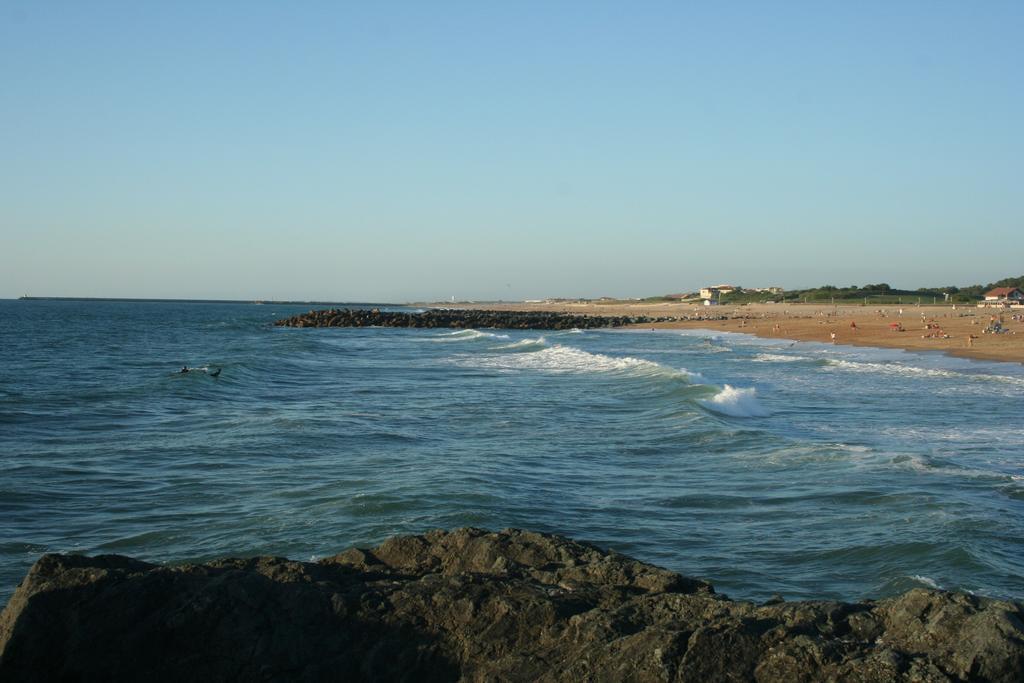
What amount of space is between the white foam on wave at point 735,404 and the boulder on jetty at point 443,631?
50.1ft

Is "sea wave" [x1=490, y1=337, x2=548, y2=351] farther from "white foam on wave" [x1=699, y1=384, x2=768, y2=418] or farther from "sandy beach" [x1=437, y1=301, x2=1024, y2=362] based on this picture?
"white foam on wave" [x1=699, y1=384, x2=768, y2=418]

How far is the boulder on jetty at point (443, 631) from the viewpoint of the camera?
4840 millimetres

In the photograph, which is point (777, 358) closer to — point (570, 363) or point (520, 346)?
point (570, 363)

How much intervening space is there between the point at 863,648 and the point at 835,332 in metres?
53.8

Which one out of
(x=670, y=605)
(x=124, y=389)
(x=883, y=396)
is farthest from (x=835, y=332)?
(x=670, y=605)

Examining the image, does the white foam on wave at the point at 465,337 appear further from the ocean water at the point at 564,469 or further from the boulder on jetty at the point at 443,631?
the boulder on jetty at the point at 443,631

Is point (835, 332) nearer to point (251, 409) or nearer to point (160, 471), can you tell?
point (251, 409)

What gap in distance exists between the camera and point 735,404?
21.5 metres

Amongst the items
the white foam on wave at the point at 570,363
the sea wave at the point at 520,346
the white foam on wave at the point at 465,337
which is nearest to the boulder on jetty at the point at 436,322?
the white foam on wave at the point at 465,337

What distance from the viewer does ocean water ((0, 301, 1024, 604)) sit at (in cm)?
941

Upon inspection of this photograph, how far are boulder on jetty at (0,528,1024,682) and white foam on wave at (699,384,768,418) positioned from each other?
15256mm

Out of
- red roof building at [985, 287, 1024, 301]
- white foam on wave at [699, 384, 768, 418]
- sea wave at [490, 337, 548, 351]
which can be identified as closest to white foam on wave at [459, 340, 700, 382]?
sea wave at [490, 337, 548, 351]

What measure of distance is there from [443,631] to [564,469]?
869 centimetres

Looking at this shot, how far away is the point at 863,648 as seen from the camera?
4906 millimetres
